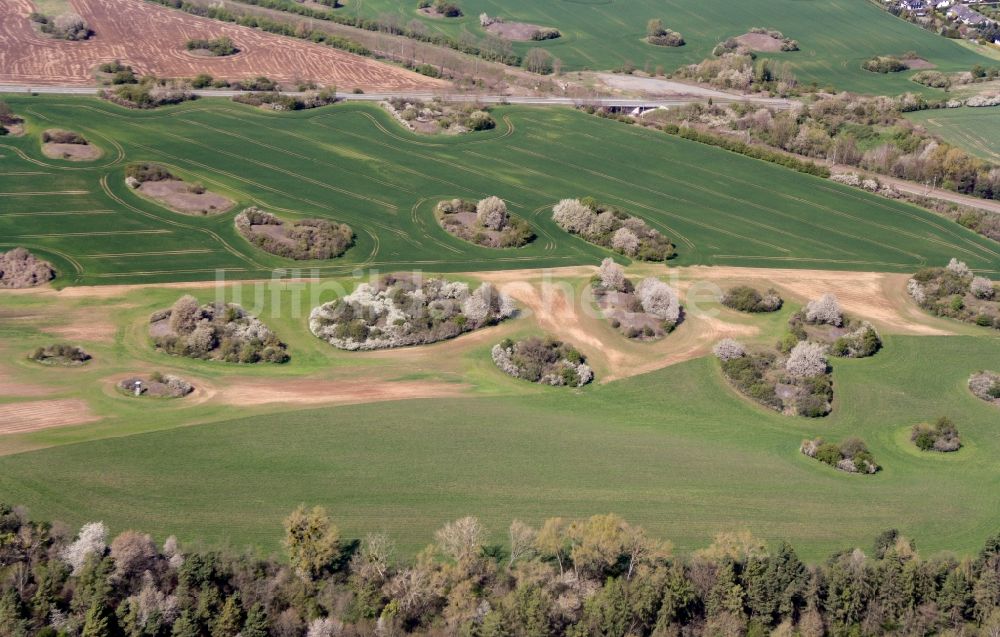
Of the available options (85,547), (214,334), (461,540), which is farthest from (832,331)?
(85,547)

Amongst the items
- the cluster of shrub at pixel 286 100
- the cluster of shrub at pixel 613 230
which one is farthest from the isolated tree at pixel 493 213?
the cluster of shrub at pixel 286 100

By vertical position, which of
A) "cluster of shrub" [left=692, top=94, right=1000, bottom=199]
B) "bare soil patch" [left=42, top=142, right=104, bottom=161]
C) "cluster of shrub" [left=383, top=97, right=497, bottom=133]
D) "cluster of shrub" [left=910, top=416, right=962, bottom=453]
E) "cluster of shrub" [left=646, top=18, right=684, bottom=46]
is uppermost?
"cluster of shrub" [left=646, top=18, right=684, bottom=46]

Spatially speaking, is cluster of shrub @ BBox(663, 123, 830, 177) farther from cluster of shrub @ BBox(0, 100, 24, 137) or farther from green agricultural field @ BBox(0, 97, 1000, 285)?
cluster of shrub @ BBox(0, 100, 24, 137)

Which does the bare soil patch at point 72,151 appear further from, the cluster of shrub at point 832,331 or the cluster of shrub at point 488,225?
the cluster of shrub at point 832,331

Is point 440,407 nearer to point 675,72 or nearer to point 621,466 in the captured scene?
point 621,466

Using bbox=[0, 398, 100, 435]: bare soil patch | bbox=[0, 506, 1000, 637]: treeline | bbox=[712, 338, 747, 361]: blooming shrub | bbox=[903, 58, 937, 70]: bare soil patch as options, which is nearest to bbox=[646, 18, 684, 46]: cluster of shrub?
bbox=[903, 58, 937, 70]: bare soil patch

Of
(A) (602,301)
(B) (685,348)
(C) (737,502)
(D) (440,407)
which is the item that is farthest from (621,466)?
(A) (602,301)
